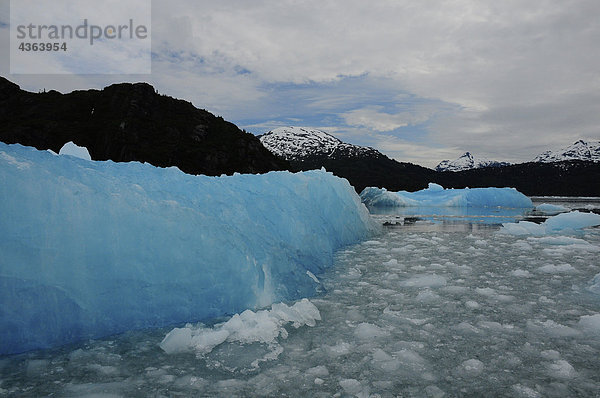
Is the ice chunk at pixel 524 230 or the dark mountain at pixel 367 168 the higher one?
the dark mountain at pixel 367 168

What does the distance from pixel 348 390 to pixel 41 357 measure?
9.18ft

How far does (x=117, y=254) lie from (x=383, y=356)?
3114mm

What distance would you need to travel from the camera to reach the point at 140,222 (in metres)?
4.39

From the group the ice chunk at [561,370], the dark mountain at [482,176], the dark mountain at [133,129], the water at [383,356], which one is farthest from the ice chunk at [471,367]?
the dark mountain at [482,176]

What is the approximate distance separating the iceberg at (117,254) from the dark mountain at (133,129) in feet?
148

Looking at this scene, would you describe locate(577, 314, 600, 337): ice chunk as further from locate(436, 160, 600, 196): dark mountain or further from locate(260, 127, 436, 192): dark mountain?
locate(436, 160, 600, 196): dark mountain

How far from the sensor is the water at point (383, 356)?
2717 mm

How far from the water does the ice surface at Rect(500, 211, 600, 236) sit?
30.1ft

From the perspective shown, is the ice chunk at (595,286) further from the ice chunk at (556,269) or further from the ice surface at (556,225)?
the ice surface at (556,225)

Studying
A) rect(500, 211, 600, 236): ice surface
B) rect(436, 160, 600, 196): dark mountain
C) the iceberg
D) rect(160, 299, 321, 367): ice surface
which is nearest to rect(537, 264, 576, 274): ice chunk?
the iceberg

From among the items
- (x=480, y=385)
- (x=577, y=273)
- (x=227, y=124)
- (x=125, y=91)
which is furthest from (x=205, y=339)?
(x=125, y=91)

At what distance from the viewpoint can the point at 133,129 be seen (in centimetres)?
5197

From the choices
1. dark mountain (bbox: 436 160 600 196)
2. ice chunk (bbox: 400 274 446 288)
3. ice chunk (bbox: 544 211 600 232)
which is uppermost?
dark mountain (bbox: 436 160 600 196)

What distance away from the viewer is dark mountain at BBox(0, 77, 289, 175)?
49.7 metres
